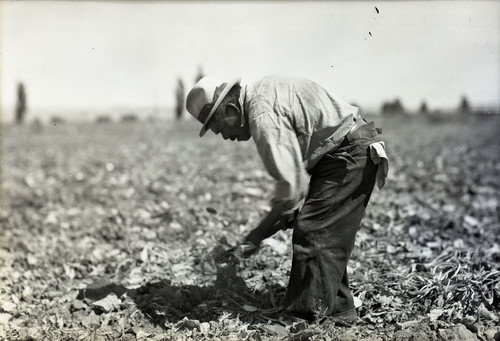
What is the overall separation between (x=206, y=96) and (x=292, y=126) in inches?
20.6

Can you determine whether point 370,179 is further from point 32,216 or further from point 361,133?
point 32,216

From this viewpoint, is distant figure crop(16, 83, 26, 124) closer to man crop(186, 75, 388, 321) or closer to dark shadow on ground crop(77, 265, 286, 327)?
dark shadow on ground crop(77, 265, 286, 327)

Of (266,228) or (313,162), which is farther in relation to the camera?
(266,228)

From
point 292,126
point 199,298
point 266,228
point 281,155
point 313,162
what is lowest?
point 199,298

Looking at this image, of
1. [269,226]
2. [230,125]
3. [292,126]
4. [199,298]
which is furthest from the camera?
[199,298]

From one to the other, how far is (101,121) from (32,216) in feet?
68.1

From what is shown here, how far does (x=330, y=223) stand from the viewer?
3.00 m

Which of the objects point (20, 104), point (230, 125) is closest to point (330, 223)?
point (230, 125)

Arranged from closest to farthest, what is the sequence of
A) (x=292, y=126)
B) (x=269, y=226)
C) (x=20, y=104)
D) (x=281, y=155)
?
(x=281, y=155) → (x=292, y=126) → (x=269, y=226) → (x=20, y=104)

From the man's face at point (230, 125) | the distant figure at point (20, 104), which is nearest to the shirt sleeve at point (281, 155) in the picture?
the man's face at point (230, 125)

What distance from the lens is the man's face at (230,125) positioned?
2900 millimetres

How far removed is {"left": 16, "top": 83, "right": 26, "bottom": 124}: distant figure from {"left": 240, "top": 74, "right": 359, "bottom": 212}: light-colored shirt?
24123mm

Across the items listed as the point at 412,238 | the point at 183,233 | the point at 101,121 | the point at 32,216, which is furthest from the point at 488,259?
the point at 101,121

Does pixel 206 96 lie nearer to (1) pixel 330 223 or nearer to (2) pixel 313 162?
(2) pixel 313 162
